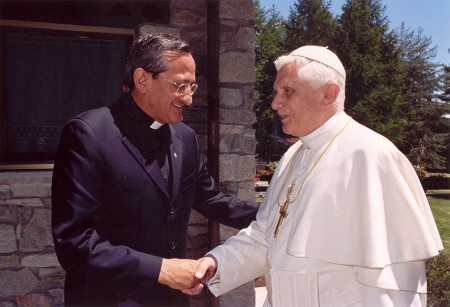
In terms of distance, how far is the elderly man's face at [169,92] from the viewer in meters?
2.52

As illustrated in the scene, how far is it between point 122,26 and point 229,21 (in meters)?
1.11

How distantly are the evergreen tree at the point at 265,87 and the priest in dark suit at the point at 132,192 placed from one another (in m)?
30.2

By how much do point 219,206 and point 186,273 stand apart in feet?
2.33

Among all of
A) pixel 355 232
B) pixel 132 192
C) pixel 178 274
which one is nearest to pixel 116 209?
pixel 132 192

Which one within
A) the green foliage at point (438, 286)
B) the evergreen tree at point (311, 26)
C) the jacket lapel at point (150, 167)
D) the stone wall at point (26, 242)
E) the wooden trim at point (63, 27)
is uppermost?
the evergreen tree at point (311, 26)

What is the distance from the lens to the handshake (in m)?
2.37

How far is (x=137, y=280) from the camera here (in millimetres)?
2270

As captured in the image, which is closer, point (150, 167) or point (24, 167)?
point (150, 167)

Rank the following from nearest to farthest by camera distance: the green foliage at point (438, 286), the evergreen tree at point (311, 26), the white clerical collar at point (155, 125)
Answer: the white clerical collar at point (155, 125), the green foliage at point (438, 286), the evergreen tree at point (311, 26)

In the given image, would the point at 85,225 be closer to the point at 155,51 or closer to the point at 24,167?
the point at 155,51

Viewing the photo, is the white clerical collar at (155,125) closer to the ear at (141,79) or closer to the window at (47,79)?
the ear at (141,79)

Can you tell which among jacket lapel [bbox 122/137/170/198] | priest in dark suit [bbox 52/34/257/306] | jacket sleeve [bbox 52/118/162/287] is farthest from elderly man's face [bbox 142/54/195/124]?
jacket sleeve [bbox 52/118/162/287]

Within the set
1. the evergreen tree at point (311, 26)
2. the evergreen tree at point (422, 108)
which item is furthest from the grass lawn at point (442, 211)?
the evergreen tree at point (311, 26)

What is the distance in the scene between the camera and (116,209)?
2.37m
